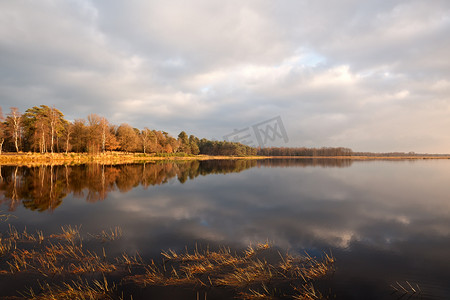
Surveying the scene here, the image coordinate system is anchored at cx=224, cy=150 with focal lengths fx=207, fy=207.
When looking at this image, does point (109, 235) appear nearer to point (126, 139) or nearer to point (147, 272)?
point (147, 272)

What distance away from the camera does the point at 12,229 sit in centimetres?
1056

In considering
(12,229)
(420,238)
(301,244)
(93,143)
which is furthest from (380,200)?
(93,143)

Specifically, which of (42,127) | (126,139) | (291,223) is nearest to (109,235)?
(291,223)

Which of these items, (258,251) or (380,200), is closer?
(258,251)

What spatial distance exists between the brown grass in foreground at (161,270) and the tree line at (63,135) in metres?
59.4

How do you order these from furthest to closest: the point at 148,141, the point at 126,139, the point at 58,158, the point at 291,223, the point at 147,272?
the point at 148,141, the point at 126,139, the point at 58,158, the point at 291,223, the point at 147,272

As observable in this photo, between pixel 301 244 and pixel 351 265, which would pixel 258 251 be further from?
pixel 351 265

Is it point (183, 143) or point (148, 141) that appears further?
point (183, 143)

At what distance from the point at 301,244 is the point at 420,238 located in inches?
263

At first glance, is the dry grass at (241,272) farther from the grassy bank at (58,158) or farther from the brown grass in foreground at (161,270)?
the grassy bank at (58,158)

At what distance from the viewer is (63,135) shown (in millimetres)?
66688

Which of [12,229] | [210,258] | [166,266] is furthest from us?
[12,229]

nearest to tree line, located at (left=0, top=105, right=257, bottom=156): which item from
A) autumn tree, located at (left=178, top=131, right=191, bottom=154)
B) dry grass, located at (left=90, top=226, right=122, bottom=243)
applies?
autumn tree, located at (left=178, top=131, right=191, bottom=154)

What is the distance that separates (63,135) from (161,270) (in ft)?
257
